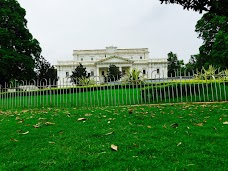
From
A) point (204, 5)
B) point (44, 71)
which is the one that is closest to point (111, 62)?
point (44, 71)

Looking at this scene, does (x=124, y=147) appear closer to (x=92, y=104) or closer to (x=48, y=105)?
(x=92, y=104)

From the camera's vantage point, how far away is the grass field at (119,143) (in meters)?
3.08

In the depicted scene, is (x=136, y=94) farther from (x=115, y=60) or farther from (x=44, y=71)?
(x=115, y=60)

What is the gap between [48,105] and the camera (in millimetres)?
10547

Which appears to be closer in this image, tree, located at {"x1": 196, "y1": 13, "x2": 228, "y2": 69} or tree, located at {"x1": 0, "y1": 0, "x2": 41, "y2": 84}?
tree, located at {"x1": 196, "y1": 13, "x2": 228, "y2": 69}

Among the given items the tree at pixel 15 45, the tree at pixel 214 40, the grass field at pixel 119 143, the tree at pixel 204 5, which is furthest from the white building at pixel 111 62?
the grass field at pixel 119 143

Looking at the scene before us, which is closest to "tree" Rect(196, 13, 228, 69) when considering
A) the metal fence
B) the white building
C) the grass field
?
the metal fence

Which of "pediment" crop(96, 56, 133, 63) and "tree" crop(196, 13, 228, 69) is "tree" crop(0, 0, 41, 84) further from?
"pediment" crop(96, 56, 133, 63)

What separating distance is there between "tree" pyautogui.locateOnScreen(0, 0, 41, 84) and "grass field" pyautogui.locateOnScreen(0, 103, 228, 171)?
67.1 feet

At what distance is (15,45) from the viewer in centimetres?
2573

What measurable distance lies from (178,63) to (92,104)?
186 feet

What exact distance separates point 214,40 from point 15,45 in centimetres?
2121

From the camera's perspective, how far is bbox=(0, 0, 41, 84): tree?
24344 millimetres

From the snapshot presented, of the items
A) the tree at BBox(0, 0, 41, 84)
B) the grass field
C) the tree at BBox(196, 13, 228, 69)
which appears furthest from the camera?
the tree at BBox(0, 0, 41, 84)
